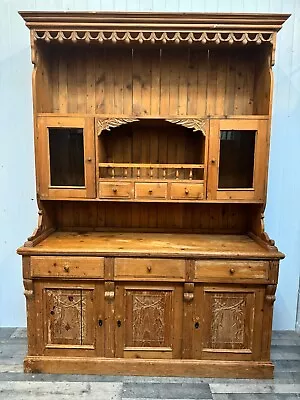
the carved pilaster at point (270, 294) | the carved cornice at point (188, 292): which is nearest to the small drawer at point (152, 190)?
the carved cornice at point (188, 292)

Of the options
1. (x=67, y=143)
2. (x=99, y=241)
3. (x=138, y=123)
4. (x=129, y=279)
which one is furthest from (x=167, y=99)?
(x=129, y=279)

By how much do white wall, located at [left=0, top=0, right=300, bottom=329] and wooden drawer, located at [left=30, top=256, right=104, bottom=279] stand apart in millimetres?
631

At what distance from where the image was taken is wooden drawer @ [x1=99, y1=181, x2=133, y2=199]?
217 cm

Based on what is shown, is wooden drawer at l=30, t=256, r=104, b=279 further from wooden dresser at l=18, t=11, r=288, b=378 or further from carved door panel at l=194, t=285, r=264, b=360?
carved door panel at l=194, t=285, r=264, b=360

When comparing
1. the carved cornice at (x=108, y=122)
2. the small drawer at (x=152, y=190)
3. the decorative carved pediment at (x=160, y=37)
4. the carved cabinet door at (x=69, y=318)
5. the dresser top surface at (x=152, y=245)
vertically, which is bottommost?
the carved cabinet door at (x=69, y=318)

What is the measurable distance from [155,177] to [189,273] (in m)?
0.70

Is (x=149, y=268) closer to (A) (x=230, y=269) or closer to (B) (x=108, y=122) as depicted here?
(A) (x=230, y=269)

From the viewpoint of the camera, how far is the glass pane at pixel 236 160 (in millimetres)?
2125

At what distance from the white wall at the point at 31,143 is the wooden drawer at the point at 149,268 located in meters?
0.92

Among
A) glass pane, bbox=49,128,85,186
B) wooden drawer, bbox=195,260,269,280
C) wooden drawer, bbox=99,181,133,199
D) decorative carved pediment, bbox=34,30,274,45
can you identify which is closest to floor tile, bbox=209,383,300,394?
wooden drawer, bbox=195,260,269,280

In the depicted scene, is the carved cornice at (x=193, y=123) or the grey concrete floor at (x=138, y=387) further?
the carved cornice at (x=193, y=123)

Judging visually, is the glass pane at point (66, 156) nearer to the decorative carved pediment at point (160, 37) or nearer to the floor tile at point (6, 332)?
the decorative carved pediment at point (160, 37)

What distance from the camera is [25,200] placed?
2566 millimetres

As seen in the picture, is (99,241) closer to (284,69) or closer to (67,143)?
(67,143)
